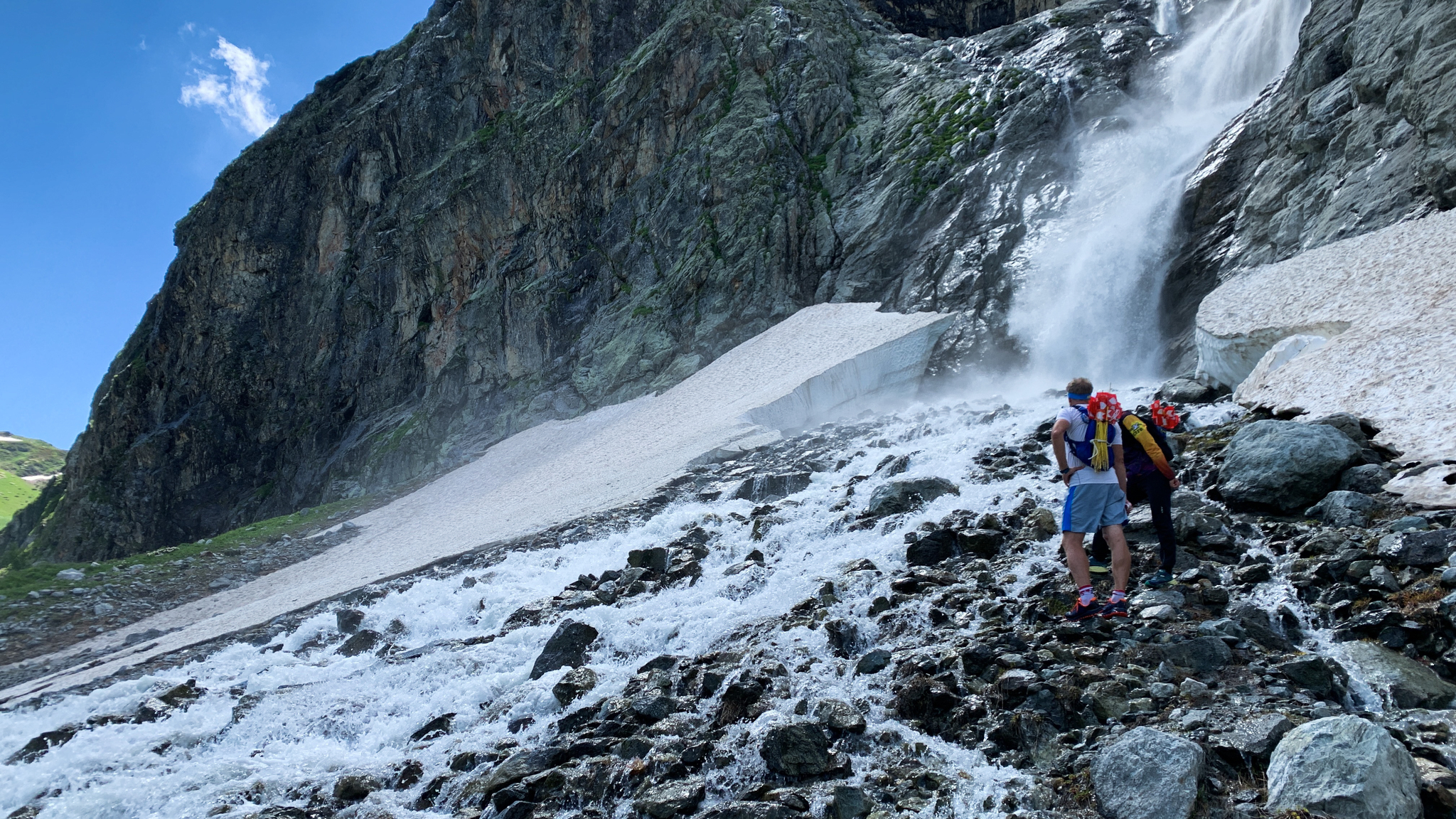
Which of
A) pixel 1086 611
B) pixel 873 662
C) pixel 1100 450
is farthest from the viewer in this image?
pixel 1100 450

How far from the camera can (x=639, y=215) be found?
39.3 meters

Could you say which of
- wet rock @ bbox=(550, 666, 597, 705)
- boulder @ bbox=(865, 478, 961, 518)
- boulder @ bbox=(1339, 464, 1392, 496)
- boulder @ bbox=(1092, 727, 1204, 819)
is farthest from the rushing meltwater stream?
boulder @ bbox=(1339, 464, 1392, 496)

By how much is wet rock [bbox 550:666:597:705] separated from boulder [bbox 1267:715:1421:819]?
6344mm

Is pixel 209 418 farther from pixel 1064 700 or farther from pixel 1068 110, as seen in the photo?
pixel 1064 700

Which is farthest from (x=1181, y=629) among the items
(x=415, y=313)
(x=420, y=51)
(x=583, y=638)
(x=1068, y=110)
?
(x=420, y=51)

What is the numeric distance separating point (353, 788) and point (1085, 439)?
7.78 meters

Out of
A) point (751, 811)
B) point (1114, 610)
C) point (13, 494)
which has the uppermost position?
point (13, 494)

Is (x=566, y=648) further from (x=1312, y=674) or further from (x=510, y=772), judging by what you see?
(x=1312, y=674)

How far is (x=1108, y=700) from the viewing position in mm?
6148

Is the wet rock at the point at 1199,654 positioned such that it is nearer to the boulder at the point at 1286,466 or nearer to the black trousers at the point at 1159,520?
the black trousers at the point at 1159,520

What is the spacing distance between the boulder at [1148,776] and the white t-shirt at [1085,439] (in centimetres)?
297

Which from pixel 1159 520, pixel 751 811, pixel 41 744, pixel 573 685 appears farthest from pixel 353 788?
pixel 1159 520

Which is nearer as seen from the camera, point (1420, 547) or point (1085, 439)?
point (1420, 547)

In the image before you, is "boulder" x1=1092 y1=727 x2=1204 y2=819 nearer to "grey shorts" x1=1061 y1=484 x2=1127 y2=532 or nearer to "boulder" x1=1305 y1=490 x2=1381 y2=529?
"grey shorts" x1=1061 y1=484 x2=1127 y2=532
